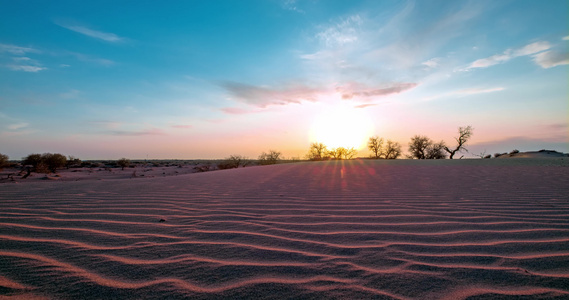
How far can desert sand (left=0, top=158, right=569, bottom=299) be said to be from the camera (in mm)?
1450

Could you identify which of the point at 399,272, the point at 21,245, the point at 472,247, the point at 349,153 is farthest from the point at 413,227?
the point at 349,153

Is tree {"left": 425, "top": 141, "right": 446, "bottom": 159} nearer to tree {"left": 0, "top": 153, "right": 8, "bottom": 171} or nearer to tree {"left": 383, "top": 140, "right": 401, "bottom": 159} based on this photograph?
tree {"left": 383, "top": 140, "right": 401, "bottom": 159}

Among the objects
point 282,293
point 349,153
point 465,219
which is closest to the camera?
point 282,293

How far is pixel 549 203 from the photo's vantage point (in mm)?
3422

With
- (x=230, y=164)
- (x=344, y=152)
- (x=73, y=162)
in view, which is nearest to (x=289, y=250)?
(x=230, y=164)

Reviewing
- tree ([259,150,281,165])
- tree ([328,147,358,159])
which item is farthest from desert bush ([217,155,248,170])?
tree ([328,147,358,159])

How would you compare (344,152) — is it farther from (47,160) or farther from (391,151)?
(47,160)

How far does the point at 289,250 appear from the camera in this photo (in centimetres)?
199

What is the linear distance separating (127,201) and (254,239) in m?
2.72

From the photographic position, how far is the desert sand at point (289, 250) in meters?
1.45

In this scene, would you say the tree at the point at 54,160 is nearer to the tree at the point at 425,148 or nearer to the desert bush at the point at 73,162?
the desert bush at the point at 73,162

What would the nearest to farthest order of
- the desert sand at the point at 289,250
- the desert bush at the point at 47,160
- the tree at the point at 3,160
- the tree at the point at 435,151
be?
1. the desert sand at the point at 289,250
2. the tree at the point at 3,160
3. the desert bush at the point at 47,160
4. the tree at the point at 435,151

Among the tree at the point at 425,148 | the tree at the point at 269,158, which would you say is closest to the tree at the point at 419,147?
the tree at the point at 425,148

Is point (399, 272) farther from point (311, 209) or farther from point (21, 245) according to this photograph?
point (21, 245)
